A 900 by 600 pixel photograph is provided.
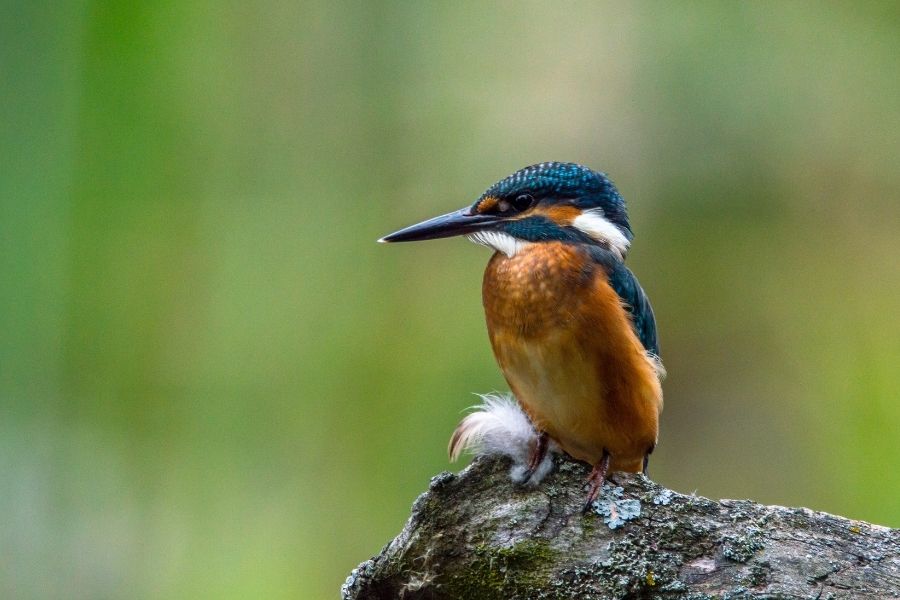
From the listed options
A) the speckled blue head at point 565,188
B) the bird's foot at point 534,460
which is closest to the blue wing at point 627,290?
the speckled blue head at point 565,188

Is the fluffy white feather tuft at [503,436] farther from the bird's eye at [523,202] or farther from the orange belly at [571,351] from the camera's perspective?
the bird's eye at [523,202]

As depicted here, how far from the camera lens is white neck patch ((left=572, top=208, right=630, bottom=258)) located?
78.2 inches

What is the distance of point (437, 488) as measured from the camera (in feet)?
4.56

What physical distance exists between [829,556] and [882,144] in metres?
2.49

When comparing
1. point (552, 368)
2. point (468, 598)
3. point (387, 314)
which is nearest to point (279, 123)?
point (387, 314)

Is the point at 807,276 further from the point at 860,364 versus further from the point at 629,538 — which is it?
the point at 629,538

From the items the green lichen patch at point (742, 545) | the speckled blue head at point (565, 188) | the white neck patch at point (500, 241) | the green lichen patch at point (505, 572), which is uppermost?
the speckled blue head at point (565, 188)

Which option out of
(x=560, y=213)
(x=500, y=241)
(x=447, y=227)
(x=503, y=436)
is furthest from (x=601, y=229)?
(x=503, y=436)

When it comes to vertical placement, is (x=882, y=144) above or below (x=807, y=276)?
above

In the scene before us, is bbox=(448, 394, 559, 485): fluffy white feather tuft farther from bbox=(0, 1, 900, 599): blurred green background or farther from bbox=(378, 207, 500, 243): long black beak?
bbox=(0, 1, 900, 599): blurred green background

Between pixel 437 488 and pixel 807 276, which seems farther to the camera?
pixel 807 276

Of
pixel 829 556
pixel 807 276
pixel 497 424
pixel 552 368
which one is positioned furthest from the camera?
pixel 807 276

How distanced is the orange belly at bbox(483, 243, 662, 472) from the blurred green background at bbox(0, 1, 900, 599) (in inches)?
48.1

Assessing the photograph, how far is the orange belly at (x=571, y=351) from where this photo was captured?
70.8 inches
